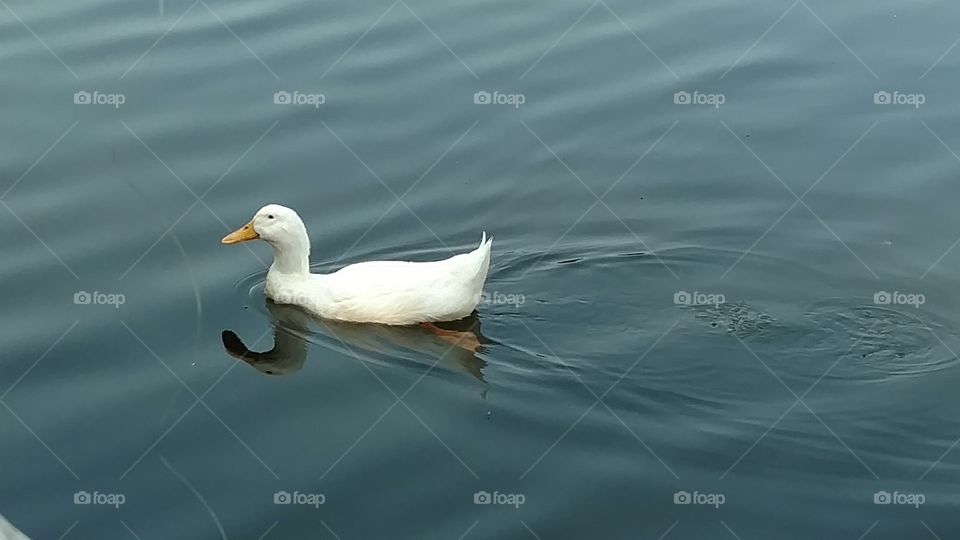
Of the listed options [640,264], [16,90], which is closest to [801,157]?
[640,264]

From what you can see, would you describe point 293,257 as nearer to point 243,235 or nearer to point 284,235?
point 284,235

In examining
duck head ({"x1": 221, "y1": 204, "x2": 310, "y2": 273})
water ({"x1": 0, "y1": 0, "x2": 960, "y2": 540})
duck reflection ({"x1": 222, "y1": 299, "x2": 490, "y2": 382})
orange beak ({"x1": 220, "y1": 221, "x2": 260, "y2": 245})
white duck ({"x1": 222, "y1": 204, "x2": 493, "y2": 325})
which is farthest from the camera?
orange beak ({"x1": 220, "y1": 221, "x2": 260, "y2": 245})

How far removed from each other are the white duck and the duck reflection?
75 millimetres

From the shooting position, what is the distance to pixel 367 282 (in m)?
11.2

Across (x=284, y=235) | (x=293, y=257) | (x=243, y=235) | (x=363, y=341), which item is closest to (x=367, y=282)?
(x=363, y=341)

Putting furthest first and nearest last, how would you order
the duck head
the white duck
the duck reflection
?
the duck head < the white duck < the duck reflection

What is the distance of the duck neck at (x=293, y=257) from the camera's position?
451 inches

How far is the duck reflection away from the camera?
1073 cm

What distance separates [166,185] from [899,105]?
22.5 ft

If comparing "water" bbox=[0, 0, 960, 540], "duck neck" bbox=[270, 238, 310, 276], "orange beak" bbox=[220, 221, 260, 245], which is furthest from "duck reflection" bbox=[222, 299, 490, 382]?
"orange beak" bbox=[220, 221, 260, 245]

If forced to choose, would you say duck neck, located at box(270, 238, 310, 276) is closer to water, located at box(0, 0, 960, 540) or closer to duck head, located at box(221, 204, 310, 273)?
duck head, located at box(221, 204, 310, 273)

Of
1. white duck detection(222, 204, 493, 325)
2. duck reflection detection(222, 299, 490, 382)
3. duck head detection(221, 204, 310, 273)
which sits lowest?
duck reflection detection(222, 299, 490, 382)

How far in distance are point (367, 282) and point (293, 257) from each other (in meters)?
0.69

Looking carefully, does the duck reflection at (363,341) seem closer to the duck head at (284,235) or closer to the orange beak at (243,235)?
the duck head at (284,235)
